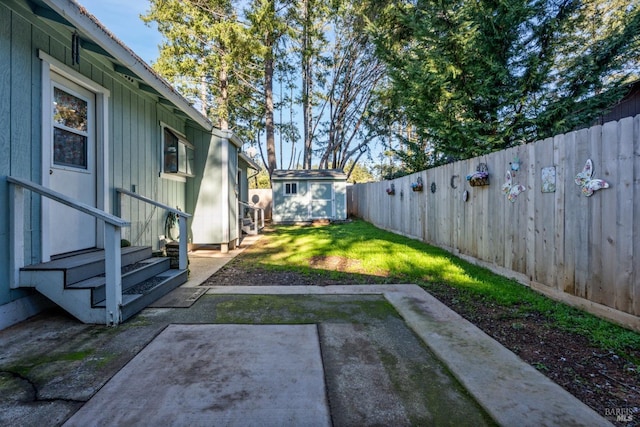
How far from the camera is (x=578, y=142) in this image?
3.11 meters

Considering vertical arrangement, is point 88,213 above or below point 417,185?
below

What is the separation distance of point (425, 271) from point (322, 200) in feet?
31.8

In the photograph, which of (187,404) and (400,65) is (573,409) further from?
(400,65)

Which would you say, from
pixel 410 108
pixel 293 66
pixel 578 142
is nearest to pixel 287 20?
pixel 293 66

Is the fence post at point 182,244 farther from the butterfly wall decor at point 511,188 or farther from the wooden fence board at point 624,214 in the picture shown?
the wooden fence board at point 624,214

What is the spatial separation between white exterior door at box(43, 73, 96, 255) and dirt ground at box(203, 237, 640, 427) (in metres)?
4.39

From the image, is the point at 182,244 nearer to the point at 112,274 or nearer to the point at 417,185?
the point at 112,274

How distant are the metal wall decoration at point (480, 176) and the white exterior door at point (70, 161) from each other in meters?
5.40

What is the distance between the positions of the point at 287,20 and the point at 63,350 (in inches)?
659

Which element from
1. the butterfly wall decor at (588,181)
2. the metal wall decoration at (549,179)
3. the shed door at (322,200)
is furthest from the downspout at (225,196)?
the shed door at (322,200)

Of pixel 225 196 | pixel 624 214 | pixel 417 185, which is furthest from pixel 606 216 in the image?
pixel 225 196

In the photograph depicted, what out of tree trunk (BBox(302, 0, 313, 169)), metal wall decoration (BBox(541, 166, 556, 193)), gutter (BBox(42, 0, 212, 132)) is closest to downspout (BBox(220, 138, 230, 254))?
gutter (BBox(42, 0, 212, 132))

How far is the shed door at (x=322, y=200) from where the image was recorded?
14242 millimetres

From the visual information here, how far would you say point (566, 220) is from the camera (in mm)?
3258
